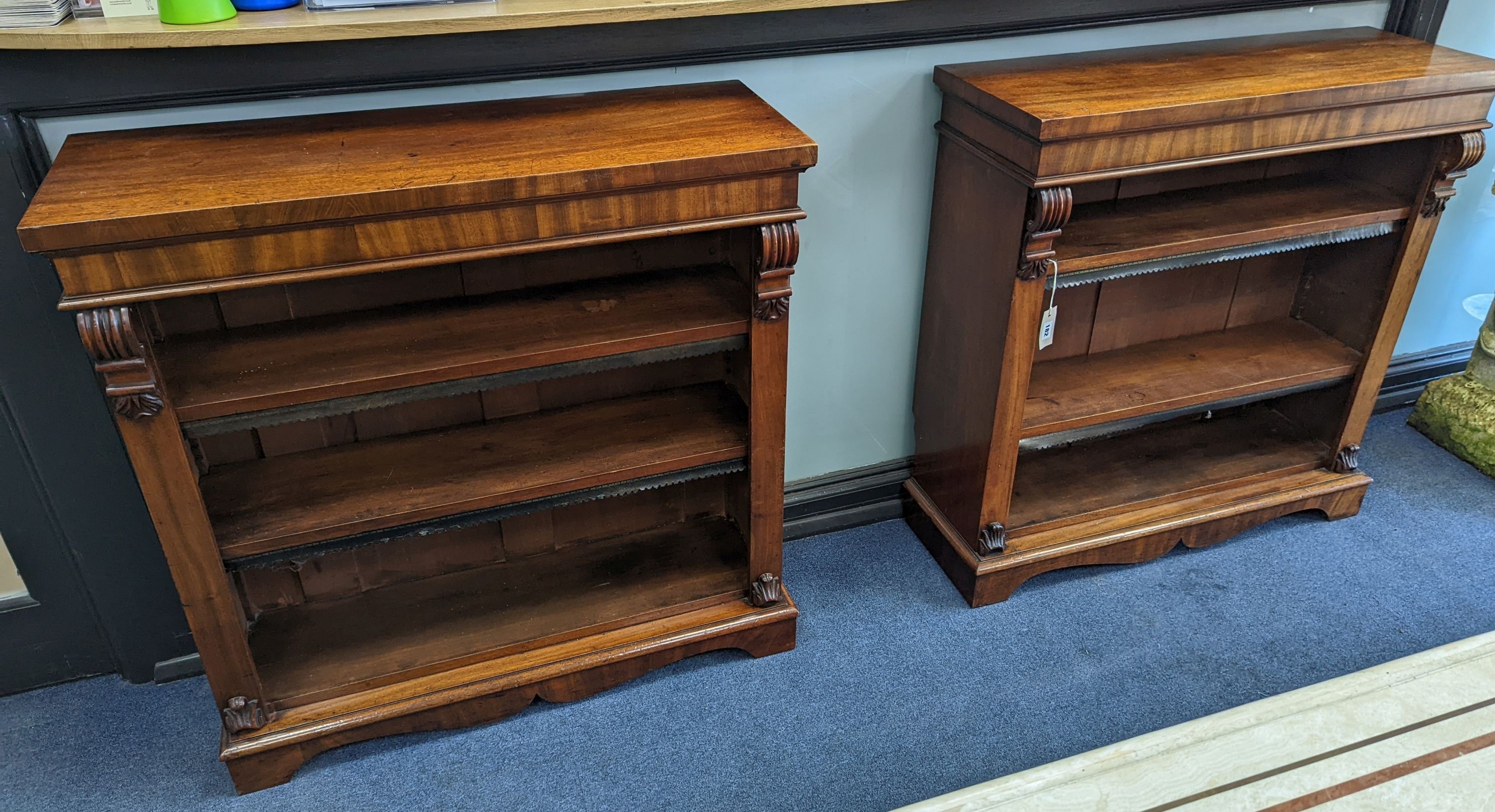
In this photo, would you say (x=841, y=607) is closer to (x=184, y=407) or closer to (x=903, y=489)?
(x=903, y=489)

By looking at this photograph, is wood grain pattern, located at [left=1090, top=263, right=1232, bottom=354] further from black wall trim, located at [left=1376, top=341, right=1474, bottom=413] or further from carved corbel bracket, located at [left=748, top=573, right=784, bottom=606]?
carved corbel bracket, located at [left=748, top=573, right=784, bottom=606]

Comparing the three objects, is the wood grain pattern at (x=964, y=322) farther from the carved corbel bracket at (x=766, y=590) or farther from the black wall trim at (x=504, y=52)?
the carved corbel bracket at (x=766, y=590)

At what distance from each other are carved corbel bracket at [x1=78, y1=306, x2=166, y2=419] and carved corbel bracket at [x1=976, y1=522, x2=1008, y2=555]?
1.47 metres

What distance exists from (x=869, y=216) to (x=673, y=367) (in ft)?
1.61

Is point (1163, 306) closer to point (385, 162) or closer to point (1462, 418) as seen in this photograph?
point (1462, 418)

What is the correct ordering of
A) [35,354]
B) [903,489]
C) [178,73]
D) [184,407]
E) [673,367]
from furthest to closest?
[903,489], [673,367], [35,354], [178,73], [184,407]

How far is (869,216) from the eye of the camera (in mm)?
2018

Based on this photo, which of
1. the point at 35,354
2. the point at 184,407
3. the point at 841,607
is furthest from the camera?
the point at 841,607

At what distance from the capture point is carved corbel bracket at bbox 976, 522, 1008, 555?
81.4 inches

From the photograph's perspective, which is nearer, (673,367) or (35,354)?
(35,354)

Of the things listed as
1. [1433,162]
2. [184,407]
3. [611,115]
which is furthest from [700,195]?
[1433,162]

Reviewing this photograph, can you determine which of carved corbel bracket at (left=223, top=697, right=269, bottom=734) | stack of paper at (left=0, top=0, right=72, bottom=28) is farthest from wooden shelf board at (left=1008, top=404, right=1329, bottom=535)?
stack of paper at (left=0, top=0, right=72, bottom=28)

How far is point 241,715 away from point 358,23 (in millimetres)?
1112

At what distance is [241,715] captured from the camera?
167 centimetres
